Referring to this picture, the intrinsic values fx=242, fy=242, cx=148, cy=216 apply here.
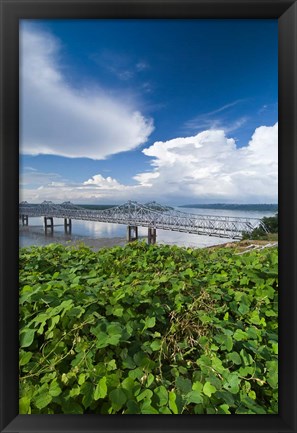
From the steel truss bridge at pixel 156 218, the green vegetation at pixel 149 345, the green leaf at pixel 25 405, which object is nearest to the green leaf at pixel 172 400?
the green vegetation at pixel 149 345

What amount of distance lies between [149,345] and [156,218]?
688 millimetres

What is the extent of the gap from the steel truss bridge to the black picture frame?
0.98ft

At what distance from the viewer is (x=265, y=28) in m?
0.83

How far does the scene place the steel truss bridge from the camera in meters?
1.15

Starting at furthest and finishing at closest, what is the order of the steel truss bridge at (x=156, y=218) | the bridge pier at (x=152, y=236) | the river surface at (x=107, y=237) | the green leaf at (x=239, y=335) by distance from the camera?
the bridge pier at (x=152, y=236) < the river surface at (x=107, y=237) < the steel truss bridge at (x=156, y=218) < the green leaf at (x=239, y=335)

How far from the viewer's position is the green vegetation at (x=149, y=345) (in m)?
0.57

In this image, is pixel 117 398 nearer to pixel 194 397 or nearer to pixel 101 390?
pixel 101 390

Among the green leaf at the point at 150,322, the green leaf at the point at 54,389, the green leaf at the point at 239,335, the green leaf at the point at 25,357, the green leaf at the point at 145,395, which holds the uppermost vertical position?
the green leaf at the point at 150,322

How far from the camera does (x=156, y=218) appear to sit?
4.09ft

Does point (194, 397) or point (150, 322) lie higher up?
point (150, 322)

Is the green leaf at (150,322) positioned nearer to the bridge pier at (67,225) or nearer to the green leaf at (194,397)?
the green leaf at (194,397)
